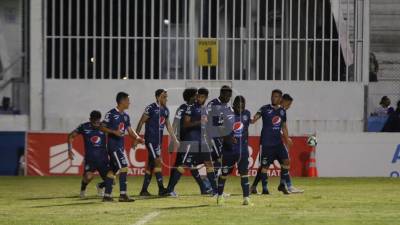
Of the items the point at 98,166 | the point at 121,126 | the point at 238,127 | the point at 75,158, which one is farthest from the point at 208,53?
the point at 238,127

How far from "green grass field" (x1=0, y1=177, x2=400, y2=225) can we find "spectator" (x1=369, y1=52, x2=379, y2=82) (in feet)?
29.8

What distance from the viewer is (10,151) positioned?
27531mm

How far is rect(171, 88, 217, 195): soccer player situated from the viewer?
18.8m

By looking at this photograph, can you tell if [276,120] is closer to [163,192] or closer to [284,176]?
[284,176]

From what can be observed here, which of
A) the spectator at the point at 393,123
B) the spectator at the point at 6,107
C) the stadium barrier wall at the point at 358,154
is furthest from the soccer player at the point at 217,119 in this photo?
the spectator at the point at 6,107

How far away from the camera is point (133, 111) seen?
95.6ft

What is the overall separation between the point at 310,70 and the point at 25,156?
→ 8757 millimetres

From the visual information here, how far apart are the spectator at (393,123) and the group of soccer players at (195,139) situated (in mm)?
9095

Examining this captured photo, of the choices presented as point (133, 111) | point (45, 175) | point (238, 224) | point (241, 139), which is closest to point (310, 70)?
point (133, 111)

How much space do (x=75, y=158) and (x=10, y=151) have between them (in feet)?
6.39

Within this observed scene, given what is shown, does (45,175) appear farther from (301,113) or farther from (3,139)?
(301,113)

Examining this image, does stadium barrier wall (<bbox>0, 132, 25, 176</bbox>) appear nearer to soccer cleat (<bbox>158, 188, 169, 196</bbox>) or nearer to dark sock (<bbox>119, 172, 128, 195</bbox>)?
soccer cleat (<bbox>158, 188, 169, 196</bbox>)

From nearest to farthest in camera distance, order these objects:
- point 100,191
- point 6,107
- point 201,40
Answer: point 100,191
point 201,40
point 6,107

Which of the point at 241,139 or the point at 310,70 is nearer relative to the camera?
the point at 241,139
